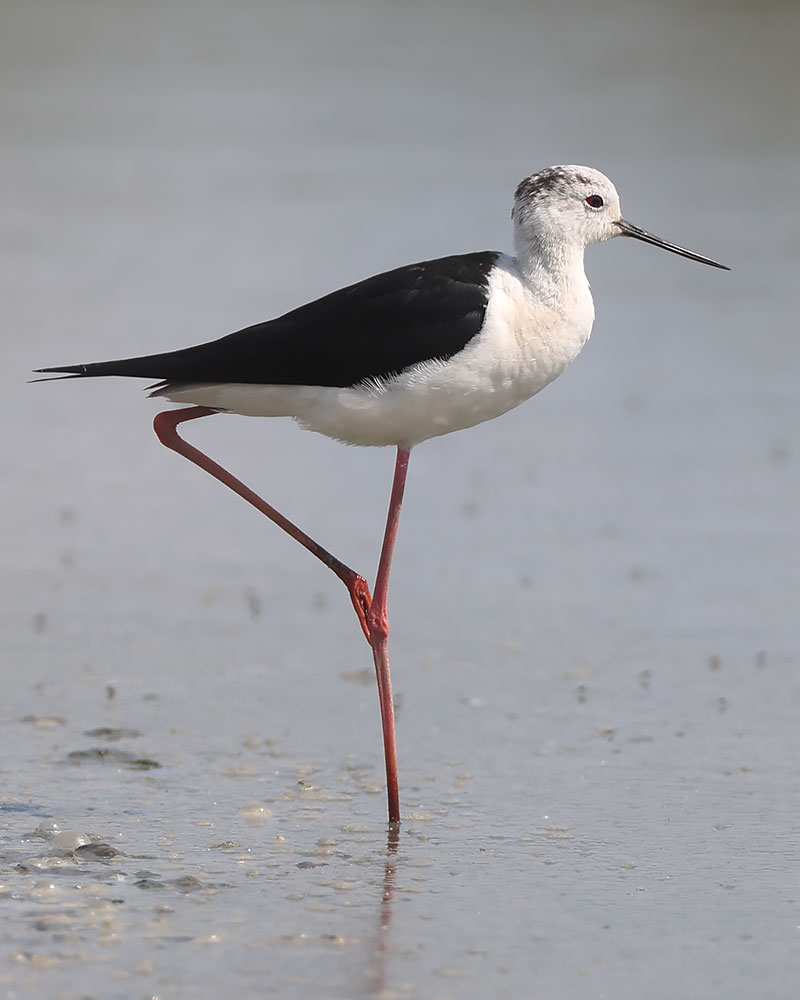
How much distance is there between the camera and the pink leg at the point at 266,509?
16.5ft

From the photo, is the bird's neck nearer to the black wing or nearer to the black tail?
the black wing

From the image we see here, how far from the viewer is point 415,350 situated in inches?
186

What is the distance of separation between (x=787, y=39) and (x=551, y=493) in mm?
15421

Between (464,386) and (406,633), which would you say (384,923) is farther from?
(406,633)

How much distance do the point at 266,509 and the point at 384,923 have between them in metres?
1.51

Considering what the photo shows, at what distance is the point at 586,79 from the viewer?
64.4 ft

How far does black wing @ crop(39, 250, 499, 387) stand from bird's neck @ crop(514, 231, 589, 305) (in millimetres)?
93

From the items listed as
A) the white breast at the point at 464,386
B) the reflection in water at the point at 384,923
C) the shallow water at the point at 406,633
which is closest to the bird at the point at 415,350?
the white breast at the point at 464,386

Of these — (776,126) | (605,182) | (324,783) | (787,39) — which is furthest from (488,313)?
(787,39)

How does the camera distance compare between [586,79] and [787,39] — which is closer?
[586,79]

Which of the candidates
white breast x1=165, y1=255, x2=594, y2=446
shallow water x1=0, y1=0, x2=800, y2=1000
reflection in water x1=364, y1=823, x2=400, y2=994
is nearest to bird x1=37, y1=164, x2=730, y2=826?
white breast x1=165, y1=255, x2=594, y2=446

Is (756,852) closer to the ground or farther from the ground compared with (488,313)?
closer to the ground

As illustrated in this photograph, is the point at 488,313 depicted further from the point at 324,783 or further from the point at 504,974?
the point at 504,974

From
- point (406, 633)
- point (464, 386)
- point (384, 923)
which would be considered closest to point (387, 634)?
point (464, 386)
